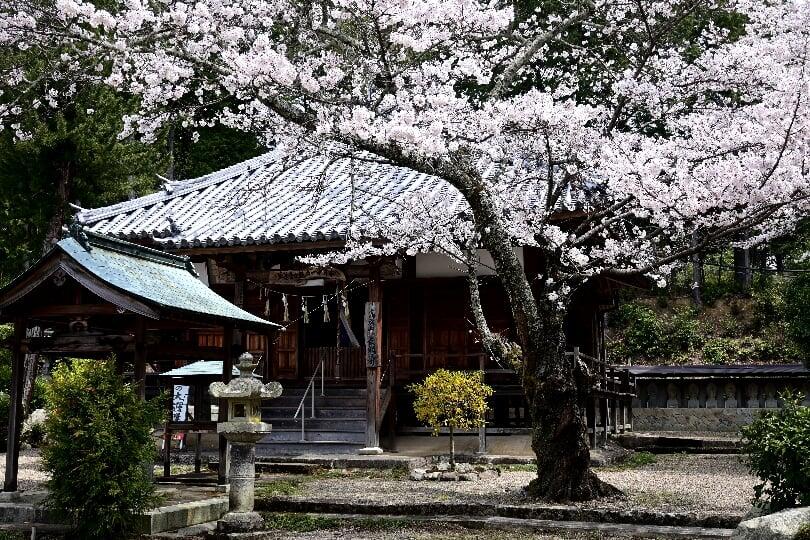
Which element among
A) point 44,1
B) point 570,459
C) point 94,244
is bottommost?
point 570,459

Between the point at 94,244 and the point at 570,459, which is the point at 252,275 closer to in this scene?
the point at 94,244

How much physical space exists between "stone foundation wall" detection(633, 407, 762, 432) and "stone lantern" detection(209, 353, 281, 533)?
50.5 feet

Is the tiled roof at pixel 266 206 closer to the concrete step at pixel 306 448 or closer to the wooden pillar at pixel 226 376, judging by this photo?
the concrete step at pixel 306 448

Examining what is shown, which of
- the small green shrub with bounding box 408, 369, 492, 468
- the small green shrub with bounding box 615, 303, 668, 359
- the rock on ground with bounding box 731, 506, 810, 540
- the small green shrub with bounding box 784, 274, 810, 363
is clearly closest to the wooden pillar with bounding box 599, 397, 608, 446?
the small green shrub with bounding box 408, 369, 492, 468

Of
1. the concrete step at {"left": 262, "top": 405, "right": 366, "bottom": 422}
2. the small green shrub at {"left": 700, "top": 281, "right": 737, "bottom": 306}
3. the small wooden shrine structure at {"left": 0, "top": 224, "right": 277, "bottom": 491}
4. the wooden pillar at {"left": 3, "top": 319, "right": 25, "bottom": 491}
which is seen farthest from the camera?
the small green shrub at {"left": 700, "top": 281, "right": 737, "bottom": 306}

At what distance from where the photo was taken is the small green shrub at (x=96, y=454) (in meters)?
8.23

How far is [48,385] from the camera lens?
852cm

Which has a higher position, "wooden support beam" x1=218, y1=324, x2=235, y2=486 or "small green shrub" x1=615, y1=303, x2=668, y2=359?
"small green shrub" x1=615, y1=303, x2=668, y2=359

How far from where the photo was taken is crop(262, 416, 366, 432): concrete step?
54.2 feet

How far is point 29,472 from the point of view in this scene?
13875mm

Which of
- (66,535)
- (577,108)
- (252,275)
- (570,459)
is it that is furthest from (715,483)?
(252,275)

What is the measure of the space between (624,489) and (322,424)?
702cm

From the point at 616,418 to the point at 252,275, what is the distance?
349 inches

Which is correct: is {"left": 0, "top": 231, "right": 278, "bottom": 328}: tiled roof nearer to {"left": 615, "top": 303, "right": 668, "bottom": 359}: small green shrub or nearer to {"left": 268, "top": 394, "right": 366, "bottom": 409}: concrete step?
{"left": 268, "top": 394, "right": 366, "bottom": 409}: concrete step
